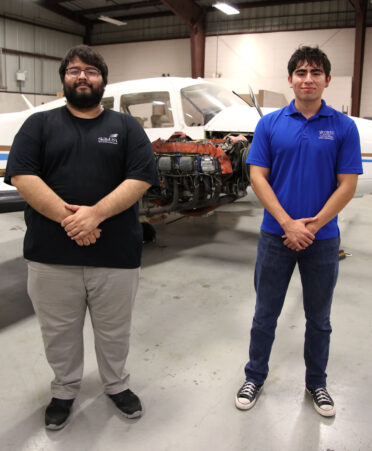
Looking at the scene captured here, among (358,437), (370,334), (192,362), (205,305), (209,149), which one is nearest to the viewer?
(358,437)

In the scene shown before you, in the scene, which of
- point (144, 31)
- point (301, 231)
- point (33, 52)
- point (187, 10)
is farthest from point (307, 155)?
point (33, 52)

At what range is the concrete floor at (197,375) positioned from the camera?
213cm

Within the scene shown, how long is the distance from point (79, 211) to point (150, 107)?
13.6 feet

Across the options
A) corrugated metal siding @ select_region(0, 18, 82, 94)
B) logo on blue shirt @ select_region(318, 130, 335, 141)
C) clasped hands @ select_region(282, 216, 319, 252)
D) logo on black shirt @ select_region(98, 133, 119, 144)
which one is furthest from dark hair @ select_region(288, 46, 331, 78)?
corrugated metal siding @ select_region(0, 18, 82, 94)

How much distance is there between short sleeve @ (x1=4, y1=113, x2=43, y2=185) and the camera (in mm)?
1898

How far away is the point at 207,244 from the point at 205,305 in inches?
82.7

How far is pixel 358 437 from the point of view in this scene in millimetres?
2145

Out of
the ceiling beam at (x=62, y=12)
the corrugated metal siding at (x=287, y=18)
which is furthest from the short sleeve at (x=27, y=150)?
the ceiling beam at (x=62, y=12)

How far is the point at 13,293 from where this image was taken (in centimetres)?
399

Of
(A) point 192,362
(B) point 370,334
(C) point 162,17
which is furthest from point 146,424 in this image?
(C) point 162,17

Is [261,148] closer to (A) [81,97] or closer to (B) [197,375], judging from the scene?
(A) [81,97]

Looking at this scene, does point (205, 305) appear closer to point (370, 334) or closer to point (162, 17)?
point (370, 334)

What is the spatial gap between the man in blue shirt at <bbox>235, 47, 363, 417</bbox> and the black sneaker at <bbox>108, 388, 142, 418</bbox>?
85 cm

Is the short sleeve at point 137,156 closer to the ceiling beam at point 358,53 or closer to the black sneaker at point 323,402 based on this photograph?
the black sneaker at point 323,402
